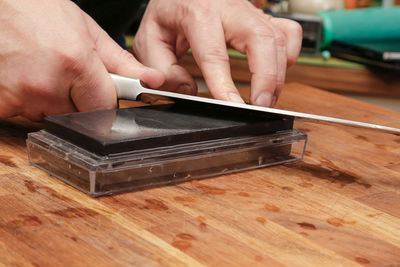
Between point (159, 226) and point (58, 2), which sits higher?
point (58, 2)

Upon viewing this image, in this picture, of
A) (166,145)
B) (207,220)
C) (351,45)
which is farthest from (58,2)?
(351,45)

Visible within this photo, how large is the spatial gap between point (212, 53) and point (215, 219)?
326 millimetres

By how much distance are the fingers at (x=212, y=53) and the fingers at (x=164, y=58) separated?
64 millimetres

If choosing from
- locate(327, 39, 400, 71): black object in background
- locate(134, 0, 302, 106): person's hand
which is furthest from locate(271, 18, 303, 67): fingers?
locate(327, 39, 400, 71): black object in background

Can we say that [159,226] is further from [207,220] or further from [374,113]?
[374,113]

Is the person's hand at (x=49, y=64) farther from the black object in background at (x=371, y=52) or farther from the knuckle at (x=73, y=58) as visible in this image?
the black object in background at (x=371, y=52)

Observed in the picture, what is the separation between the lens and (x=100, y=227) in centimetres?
44

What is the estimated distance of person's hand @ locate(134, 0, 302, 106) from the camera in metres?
0.72

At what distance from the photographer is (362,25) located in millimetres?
1730

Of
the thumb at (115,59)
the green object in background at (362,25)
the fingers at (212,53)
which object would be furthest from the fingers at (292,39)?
the green object in background at (362,25)

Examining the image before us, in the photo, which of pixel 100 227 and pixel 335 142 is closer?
pixel 100 227

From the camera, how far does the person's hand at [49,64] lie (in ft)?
2.07

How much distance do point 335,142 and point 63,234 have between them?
0.43 m

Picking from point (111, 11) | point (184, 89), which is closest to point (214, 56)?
point (184, 89)
